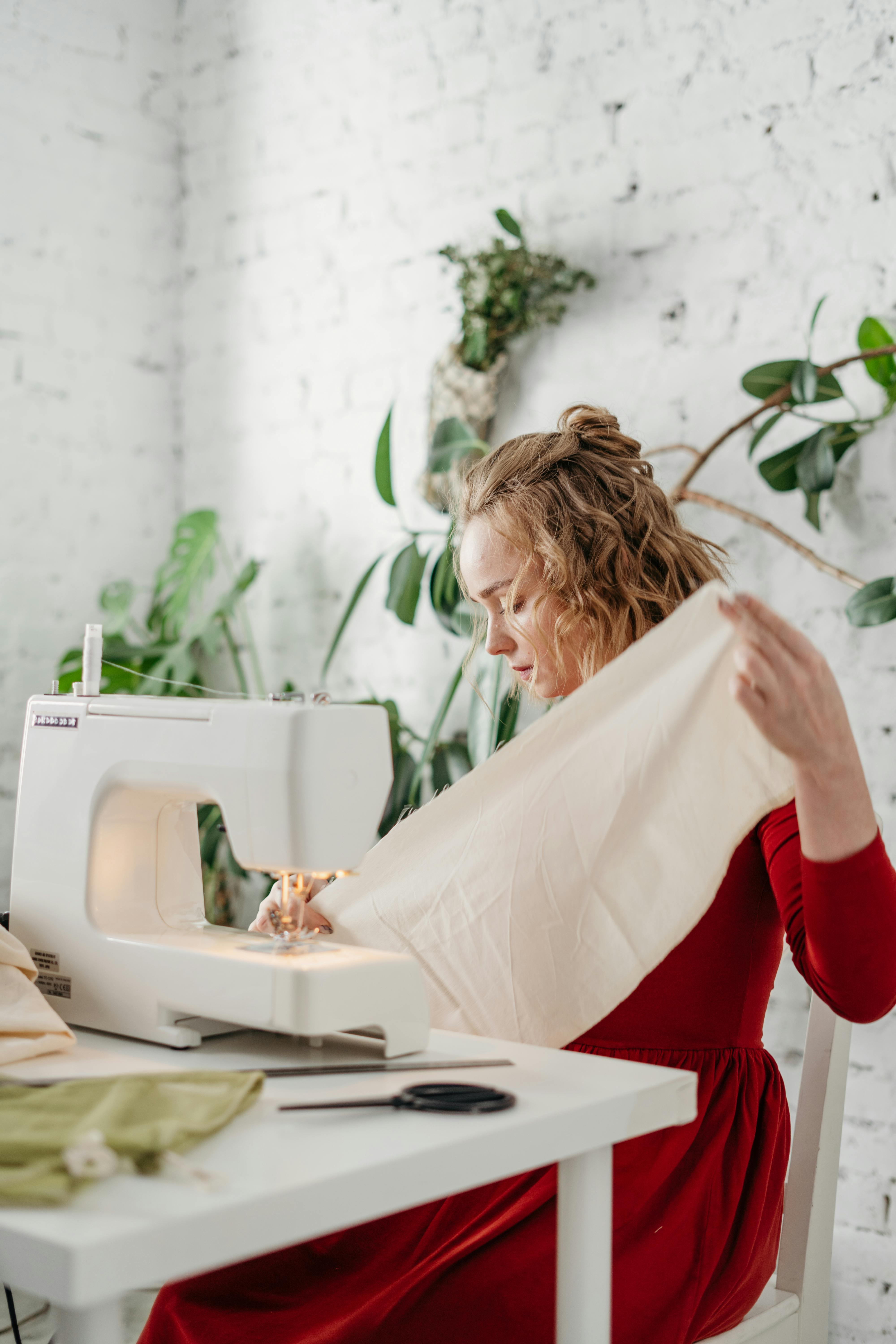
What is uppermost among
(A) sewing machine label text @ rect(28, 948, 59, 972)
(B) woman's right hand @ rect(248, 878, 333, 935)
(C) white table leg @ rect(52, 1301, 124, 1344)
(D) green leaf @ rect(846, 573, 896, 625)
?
(D) green leaf @ rect(846, 573, 896, 625)

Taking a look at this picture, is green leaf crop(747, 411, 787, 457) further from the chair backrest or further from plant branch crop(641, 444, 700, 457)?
the chair backrest

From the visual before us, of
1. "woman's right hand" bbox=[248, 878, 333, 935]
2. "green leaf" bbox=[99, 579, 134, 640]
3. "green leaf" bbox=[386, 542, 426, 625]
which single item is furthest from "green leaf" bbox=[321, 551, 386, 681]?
"woman's right hand" bbox=[248, 878, 333, 935]

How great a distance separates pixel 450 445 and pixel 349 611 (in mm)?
456

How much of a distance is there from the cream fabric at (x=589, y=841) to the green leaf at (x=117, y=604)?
1.83 m

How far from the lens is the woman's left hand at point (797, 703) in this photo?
96 cm

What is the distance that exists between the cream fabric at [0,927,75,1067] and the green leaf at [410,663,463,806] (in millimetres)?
1392

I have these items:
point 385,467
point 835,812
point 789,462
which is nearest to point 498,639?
point 835,812

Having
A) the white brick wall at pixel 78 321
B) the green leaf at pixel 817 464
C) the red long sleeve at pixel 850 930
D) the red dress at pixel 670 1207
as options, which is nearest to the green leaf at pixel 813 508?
the green leaf at pixel 817 464

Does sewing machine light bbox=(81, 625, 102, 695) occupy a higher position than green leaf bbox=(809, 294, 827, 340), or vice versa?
green leaf bbox=(809, 294, 827, 340)

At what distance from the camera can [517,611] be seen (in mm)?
1478

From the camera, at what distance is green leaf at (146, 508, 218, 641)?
2.96 meters

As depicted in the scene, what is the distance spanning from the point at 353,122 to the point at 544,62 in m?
0.55

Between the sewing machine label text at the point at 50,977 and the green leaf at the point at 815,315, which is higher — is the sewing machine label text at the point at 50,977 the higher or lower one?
the lower one

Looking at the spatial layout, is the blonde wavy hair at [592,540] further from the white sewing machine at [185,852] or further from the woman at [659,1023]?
the white sewing machine at [185,852]
